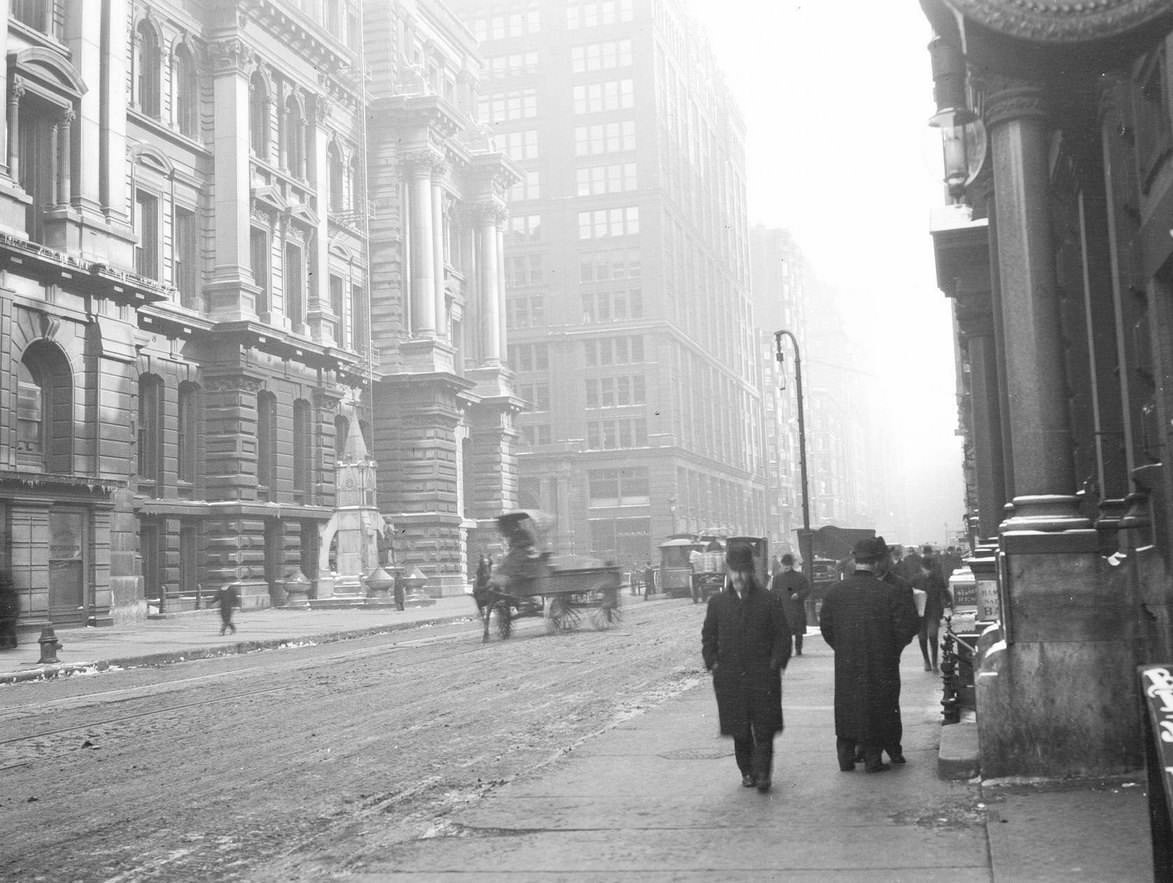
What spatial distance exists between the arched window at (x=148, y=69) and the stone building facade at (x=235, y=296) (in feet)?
0.28

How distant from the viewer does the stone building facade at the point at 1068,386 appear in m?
7.87

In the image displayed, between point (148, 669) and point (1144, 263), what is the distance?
18015mm

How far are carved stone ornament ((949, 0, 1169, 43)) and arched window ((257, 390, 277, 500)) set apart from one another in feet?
139

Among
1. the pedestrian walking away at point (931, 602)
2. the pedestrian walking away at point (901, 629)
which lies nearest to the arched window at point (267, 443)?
the pedestrian walking away at point (931, 602)

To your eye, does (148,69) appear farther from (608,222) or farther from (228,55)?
(608,222)

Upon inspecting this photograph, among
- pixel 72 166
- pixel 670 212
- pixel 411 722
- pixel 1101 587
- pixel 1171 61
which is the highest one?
pixel 670 212

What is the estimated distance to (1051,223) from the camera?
352 inches

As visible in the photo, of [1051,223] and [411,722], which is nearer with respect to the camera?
[1051,223]

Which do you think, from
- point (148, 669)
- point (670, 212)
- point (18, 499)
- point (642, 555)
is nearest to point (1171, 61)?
point (148, 669)

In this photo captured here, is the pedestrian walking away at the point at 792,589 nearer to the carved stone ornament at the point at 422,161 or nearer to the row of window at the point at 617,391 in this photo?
the carved stone ornament at the point at 422,161

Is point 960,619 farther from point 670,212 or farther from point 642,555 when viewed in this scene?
point 670,212

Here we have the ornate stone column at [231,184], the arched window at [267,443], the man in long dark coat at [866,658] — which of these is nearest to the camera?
the man in long dark coat at [866,658]

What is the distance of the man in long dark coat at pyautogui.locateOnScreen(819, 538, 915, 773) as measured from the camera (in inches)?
365

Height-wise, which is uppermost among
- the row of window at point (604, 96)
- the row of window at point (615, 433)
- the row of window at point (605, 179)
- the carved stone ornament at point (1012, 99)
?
the row of window at point (604, 96)
